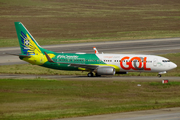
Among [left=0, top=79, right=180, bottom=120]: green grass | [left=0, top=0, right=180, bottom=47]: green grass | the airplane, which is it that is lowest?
[left=0, top=79, right=180, bottom=120]: green grass

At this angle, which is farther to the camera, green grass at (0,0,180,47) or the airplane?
green grass at (0,0,180,47)

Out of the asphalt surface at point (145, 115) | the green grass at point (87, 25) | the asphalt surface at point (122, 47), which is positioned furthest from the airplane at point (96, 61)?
the green grass at point (87, 25)

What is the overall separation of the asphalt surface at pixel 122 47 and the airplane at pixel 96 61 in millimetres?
19321

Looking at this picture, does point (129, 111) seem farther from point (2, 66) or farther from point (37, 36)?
point (37, 36)

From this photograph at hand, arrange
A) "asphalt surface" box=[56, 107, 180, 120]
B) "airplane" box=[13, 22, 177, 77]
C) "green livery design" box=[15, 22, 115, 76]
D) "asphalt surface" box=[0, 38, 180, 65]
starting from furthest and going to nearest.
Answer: "asphalt surface" box=[0, 38, 180, 65], "green livery design" box=[15, 22, 115, 76], "airplane" box=[13, 22, 177, 77], "asphalt surface" box=[56, 107, 180, 120]

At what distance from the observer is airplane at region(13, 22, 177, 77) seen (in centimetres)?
6462

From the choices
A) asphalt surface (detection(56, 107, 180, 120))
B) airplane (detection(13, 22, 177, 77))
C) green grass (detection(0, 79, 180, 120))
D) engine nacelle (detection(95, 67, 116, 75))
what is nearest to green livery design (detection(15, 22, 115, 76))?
airplane (detection(13, 22, 177, 77))

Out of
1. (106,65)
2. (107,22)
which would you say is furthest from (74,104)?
(107,22)

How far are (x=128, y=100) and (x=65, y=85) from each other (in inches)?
552

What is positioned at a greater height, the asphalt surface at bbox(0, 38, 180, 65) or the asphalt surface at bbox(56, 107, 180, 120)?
the asphalt surface at bbox(0, 38, 180, 65)

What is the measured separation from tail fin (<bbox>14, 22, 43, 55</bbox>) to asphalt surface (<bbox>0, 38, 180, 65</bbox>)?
18.6 meters

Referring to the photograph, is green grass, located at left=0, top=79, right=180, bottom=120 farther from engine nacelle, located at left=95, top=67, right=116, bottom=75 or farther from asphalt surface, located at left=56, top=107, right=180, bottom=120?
engine nacelle, located at left=95, top=67, right=116, bottom=75

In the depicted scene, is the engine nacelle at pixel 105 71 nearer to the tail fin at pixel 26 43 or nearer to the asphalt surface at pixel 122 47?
the tail fin at pixel 26 43

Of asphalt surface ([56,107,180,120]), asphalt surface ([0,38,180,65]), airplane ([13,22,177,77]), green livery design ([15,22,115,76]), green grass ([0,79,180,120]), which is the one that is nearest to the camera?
asphalt surface ([56,107,180,120])
